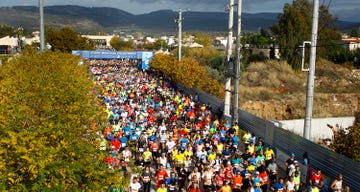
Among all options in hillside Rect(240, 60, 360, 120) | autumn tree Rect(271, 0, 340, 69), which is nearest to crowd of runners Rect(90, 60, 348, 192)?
hillside Rect(240, 60, 360, 120)

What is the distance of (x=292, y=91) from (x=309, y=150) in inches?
1517

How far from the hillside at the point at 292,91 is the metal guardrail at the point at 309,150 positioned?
12315 millimetres

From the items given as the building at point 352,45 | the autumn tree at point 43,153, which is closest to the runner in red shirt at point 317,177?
the autumn tree at point 43,153

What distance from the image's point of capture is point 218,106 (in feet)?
99.9

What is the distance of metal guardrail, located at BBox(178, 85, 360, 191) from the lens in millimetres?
14703

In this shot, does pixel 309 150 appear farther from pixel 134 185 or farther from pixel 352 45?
pixel 352 45

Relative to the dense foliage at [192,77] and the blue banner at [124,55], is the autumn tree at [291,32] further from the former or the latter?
the dense foliage at [192,77]

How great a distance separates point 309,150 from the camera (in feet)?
57.4

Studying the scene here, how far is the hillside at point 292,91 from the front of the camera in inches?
1597

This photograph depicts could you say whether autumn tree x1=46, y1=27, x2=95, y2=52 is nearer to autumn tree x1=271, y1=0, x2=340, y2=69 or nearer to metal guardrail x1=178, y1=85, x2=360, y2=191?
autumn tree x1=271, y1=0, x2=340, y2=69

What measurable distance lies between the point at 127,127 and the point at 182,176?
250 inches

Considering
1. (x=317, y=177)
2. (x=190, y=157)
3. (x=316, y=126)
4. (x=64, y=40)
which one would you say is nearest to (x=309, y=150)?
(x=317, y=177)

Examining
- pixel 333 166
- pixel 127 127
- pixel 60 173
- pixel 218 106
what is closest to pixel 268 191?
pixel 333 166

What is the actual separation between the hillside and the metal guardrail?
12.3m
